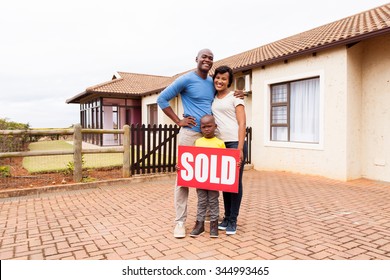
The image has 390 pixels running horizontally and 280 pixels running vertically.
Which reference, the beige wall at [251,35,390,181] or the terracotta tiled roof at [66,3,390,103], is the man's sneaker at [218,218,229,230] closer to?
the beige wall at [251,35,390,181]

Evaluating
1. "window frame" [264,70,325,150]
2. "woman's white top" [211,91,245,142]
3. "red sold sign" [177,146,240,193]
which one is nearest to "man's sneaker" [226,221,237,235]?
"red sold sign" [177,146,240,193]

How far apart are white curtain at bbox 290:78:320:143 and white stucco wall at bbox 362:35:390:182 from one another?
109cm

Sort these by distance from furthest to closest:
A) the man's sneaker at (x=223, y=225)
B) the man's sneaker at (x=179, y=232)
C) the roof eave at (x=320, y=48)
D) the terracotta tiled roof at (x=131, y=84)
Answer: the terracotta tiled roof at (x=131, y=84) < the roof eave at (x=320, y=48) < the man's sneaker at (x=223, y=225) < the man's sneaker at (x=179, y=232)

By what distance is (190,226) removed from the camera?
369 cm

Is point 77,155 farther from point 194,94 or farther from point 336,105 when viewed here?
point 336,105

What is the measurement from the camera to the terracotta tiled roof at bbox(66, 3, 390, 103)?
6.60 m

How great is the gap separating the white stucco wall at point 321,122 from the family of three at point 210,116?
4.48 metres

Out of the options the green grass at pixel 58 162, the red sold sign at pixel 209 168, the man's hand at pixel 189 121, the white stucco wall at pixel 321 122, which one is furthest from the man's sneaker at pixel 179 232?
the green grass at pixel 58 162

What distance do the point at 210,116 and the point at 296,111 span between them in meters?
5.70

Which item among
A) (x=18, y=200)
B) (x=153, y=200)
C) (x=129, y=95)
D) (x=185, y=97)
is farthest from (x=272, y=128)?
(x=129, y=95)

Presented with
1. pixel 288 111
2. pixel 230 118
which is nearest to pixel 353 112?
pixel 288 111

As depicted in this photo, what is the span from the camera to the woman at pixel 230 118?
3223 millimetres

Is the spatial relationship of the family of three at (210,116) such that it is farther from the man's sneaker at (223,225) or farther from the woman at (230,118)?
the man's sneaker at (223,225)
